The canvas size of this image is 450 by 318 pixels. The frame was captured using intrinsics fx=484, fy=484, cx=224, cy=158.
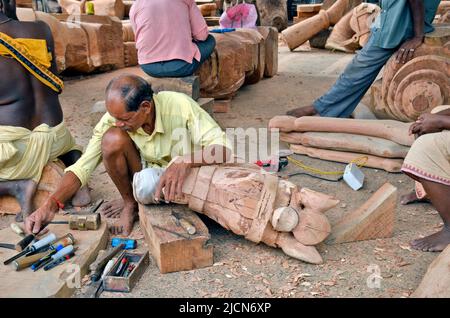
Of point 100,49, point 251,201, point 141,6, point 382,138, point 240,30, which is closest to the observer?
point 251,201

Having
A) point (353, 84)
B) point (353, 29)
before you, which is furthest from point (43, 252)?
point (353, 29)

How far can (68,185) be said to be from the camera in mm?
2898

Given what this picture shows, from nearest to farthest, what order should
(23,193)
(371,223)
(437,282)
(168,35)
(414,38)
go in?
1. (437,282)
2. (371,223)
3. (23,193)
4. (414,38)
5. (168,35)

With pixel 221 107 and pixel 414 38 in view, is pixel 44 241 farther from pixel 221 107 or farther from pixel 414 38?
pixel 414 38

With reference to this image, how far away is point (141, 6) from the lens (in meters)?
4.63

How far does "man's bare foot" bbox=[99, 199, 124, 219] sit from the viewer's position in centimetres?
330

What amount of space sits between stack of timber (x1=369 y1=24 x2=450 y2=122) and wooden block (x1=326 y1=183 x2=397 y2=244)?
67.9 inches

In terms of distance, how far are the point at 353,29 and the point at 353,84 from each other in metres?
5.34

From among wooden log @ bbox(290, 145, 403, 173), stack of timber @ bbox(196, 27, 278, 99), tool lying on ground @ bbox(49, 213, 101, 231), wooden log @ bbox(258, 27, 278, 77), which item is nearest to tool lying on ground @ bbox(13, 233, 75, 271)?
tool lying on ground @ bbox(49, 213, 101, 231)

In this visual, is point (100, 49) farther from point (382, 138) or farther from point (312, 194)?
point (312, 194)

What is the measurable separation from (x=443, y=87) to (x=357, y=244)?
214 cm

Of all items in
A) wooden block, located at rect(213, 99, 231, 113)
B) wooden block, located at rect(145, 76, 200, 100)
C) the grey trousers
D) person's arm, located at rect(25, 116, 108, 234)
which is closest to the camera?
person's arm, located at rect(25, 116, 108, 234)

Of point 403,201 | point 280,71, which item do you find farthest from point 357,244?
point 280,71

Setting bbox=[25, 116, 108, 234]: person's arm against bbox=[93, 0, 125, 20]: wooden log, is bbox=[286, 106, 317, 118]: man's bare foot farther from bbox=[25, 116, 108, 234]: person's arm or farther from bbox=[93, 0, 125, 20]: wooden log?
bbox=[93, 0, 125, 20]: wooden log
